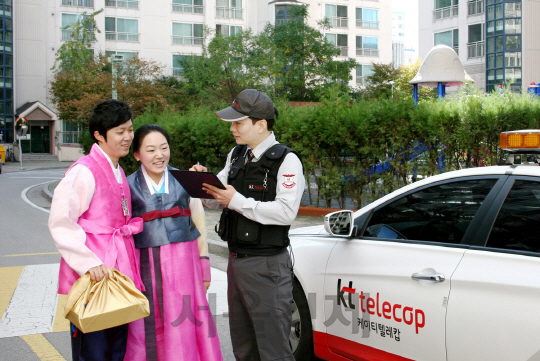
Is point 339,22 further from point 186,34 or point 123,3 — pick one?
point 123,3

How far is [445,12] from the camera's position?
4225 cm

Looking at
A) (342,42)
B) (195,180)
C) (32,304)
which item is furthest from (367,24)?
(195,180)

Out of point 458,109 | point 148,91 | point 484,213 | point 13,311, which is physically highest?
point 148,91

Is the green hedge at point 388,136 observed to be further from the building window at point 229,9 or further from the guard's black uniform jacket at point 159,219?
the building window at point 229,9

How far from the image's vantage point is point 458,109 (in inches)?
391

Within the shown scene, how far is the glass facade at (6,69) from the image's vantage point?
4744 centimetres

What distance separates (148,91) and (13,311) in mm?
21169

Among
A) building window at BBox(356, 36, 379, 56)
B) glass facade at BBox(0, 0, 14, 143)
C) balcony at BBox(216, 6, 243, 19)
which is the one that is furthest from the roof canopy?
glass facade at BBox(0, 0, 14, 143)

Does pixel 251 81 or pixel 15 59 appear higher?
pixel 15 59

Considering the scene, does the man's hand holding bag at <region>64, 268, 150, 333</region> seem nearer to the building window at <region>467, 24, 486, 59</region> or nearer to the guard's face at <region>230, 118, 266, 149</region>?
Answer: the guard's face at <region>230, 118, 266, 149</region>

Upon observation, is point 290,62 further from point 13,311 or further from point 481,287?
point 481,287

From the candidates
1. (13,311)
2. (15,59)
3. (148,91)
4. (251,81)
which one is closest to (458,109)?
(13,311)

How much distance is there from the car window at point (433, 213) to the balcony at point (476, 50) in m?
39.4

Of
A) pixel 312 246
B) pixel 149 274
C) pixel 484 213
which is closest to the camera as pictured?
pixel 484 213
